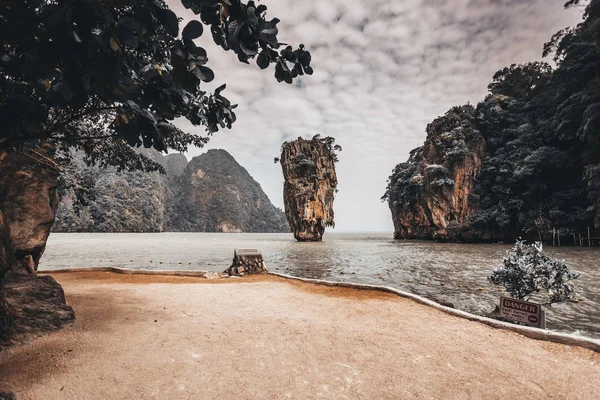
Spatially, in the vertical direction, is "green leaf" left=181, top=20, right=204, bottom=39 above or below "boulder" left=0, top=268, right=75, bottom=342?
above

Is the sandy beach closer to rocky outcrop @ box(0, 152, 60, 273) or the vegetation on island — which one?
rocky outcrop @ box(0, 152, 60, 273)

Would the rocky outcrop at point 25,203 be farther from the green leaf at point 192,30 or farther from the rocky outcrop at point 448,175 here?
the rocky outcrop at point 448,175

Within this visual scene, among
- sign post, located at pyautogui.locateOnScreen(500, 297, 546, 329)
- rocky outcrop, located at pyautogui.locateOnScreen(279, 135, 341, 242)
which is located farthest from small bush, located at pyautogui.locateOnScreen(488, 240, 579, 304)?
rocky outcrop, located at pyautogui.locateOnScreen(279, 135, 341, 242)

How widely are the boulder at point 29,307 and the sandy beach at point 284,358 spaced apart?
0.89 ft

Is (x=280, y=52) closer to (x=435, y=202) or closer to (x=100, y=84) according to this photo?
(x=100, y=84)

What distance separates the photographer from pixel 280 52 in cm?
181

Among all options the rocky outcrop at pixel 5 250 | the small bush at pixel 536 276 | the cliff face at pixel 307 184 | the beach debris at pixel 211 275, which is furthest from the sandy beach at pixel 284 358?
the cliff face at pixel 307 184

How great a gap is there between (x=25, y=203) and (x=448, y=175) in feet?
141

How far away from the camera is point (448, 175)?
126 ft

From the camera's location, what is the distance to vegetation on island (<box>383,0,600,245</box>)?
2606cm

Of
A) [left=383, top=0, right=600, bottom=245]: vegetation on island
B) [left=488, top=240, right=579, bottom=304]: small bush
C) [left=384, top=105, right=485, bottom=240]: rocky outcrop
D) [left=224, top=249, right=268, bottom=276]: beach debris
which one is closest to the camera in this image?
[left=488, top=240, right=579, bottom=304]: small bush

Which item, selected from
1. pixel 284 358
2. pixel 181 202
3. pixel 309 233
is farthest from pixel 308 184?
pixel 181 202

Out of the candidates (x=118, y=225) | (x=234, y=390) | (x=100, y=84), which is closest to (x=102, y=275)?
(x=234, y=390)

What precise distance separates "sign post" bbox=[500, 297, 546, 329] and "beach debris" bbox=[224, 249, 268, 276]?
7.35m
